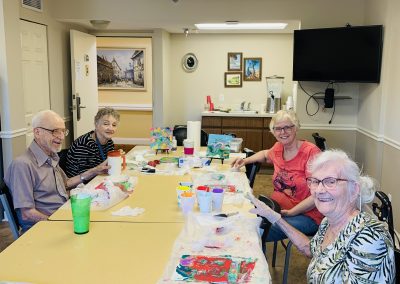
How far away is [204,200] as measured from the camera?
208 centimetres

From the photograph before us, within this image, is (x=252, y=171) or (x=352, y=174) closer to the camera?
(x=352, y=174)

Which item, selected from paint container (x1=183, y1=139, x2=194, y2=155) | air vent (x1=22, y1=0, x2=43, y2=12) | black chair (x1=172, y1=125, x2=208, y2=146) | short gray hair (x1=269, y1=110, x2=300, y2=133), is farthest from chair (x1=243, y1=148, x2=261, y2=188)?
air vent (x1=22, y1=0, x2=43, y2=12)

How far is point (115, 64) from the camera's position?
818 cm

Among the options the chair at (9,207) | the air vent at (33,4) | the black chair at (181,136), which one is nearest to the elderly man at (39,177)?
the chair at (9,207)

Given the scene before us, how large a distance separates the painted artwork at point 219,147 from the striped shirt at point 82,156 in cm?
87

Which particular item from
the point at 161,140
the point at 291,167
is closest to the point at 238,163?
the point at 291,167

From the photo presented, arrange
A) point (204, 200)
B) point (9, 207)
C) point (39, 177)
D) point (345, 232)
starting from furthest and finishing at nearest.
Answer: point (39, 177), point (9, 207), point (204, 200), point (345, 232)

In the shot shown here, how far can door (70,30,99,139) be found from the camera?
5.37m

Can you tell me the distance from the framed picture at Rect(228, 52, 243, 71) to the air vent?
300cm

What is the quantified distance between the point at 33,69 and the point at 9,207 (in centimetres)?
272

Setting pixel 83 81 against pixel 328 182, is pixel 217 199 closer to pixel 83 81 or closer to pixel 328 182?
pixel 328 182

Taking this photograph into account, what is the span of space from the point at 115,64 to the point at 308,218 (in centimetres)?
633

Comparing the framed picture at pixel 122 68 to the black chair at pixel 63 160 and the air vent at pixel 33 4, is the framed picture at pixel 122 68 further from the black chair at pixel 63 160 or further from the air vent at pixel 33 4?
the black chair at pixel 63 160

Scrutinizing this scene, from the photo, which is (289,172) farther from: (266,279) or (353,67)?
(353,67)
